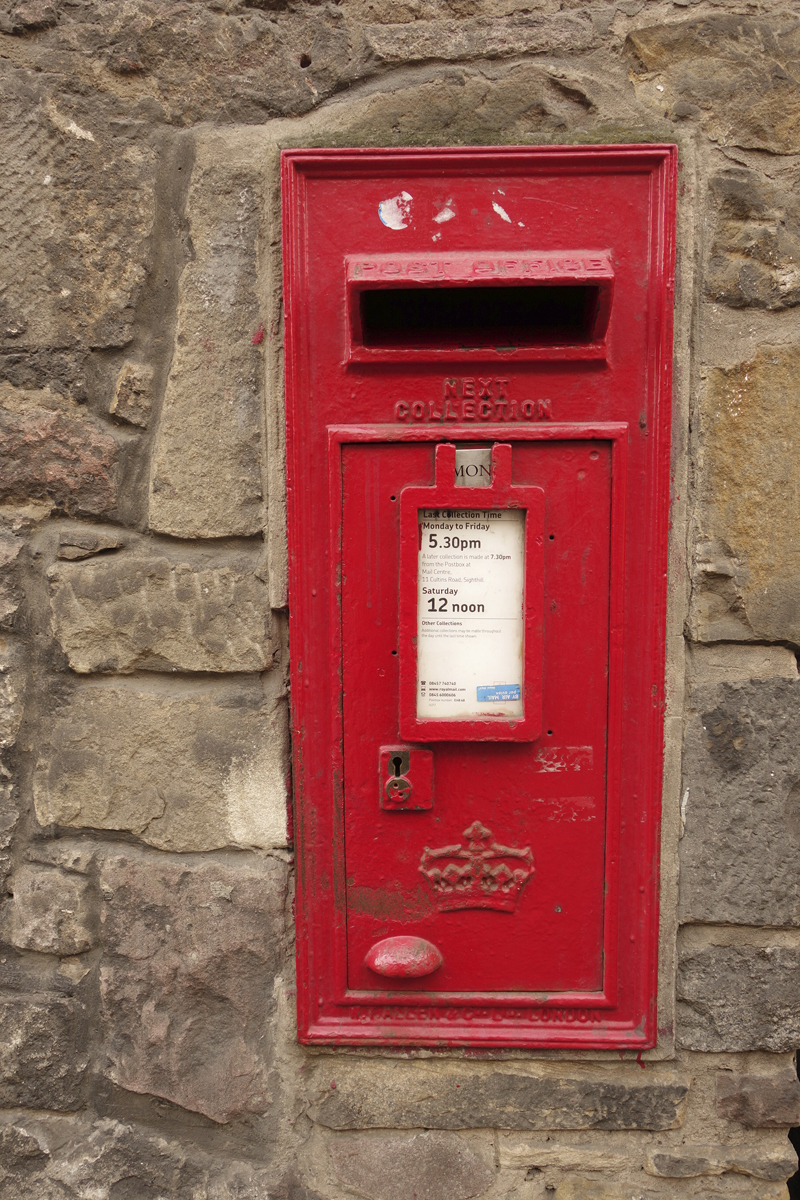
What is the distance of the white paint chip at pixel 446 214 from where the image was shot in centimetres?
111

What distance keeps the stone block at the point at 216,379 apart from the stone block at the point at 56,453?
85 mm

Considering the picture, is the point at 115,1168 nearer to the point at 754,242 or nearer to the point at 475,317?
the point at 475,317

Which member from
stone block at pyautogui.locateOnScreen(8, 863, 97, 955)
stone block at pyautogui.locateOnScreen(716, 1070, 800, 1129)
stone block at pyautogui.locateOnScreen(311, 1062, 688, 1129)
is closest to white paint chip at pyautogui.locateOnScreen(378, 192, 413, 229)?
stone block at pyautogui.locateOnScreen(8, 863, 97, 955)

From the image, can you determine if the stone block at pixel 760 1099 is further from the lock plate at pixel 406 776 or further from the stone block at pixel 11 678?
the stone block at pixel 11 678

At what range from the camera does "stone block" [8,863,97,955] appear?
1249 millimetres

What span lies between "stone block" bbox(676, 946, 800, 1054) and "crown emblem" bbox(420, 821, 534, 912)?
31cm

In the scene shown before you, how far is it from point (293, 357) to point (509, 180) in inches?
16.0

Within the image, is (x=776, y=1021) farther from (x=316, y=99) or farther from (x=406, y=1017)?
(x=316, y=99)

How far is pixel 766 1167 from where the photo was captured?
1.22m

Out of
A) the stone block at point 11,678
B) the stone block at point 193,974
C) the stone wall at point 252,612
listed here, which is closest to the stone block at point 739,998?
the stone wall at point 252,612

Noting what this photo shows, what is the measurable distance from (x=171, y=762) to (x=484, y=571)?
590 mm

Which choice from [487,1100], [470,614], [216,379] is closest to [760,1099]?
[487,1100]

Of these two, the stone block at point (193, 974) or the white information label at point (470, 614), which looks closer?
the white information label at point (470, 614)

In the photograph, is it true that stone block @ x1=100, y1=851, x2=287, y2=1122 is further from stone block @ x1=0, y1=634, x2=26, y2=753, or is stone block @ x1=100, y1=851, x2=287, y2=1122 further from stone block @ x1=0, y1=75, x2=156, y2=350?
stone block @ x1=0, y1=75, x2=156, y2=350
